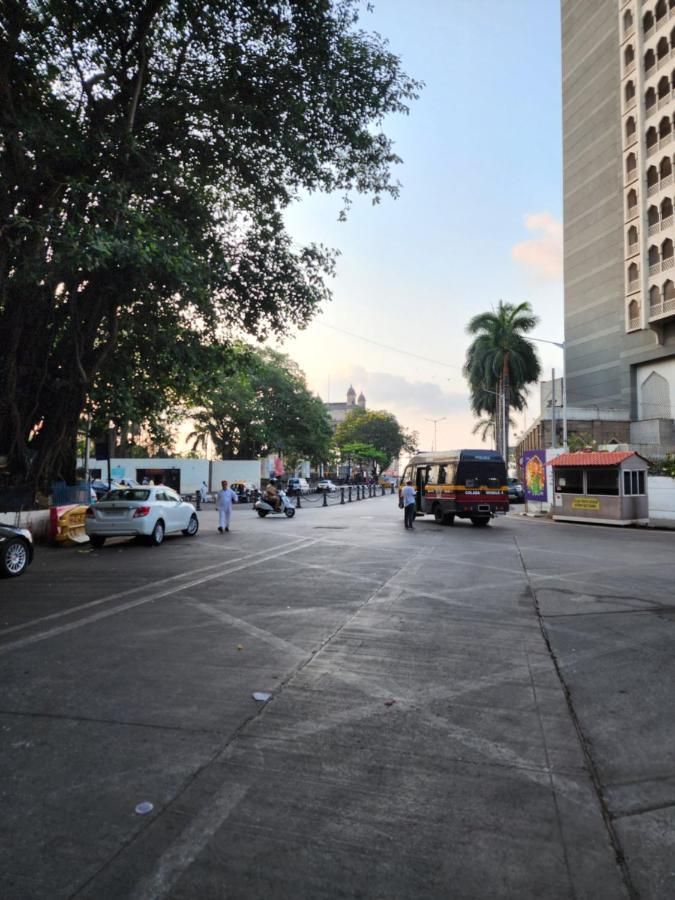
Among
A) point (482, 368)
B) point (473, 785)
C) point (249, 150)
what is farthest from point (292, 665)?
point (482, 368)

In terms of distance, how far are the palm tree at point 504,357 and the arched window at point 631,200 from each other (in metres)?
10.8

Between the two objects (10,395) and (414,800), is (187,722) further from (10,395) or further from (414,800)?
(10,395)

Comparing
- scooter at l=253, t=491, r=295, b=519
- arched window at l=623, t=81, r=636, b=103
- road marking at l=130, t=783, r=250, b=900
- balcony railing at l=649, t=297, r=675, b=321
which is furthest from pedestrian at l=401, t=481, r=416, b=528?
arched window at l=623, t=81, r=636, b=103

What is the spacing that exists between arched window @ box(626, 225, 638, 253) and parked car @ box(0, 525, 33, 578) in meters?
48.4

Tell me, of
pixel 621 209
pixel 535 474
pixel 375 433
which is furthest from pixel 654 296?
pixel 375 433

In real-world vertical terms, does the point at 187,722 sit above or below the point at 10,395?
below

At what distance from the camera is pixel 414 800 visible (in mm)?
3037

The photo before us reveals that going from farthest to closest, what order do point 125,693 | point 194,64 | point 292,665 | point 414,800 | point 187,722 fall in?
point 194,64 → point 292,665 → point 125,693 → point 187,722 → point 414,800

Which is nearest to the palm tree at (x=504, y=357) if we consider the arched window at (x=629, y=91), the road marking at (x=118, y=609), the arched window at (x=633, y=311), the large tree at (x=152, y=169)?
the arched window at (x=633, y=311)

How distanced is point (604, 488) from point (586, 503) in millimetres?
951

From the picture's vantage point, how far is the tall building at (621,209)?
4388 cm

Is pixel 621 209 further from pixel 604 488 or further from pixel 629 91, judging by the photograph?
pixel 604 488

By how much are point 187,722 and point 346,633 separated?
8.82 feet

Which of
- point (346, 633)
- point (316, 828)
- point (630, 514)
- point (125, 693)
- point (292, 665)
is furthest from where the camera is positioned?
point (630, 514)
